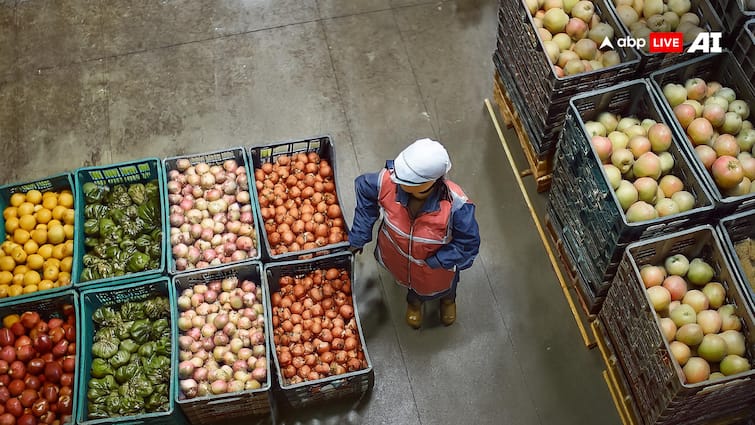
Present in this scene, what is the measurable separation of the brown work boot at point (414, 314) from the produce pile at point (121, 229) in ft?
4.94

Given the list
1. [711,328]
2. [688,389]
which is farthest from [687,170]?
[688,389]

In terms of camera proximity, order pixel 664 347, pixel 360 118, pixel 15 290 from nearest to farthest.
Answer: pixel 664 347, pixel 15 290, pixel 360 118

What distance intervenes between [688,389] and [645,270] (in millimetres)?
668

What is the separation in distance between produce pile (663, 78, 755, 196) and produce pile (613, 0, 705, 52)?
0.35m

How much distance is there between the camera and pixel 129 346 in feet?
12.8

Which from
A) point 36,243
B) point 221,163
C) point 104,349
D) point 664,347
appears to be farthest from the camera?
point 221,163

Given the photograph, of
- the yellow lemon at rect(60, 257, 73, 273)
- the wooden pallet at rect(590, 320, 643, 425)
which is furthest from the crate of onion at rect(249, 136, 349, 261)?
the wooden pallet at rect(590, 320, 643, 425)

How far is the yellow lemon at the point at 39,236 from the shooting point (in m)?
4.29

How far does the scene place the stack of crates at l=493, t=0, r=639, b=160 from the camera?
420cm

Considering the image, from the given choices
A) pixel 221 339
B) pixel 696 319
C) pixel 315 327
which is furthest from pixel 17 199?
pixel 696 319

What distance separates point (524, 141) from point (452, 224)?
1535mm

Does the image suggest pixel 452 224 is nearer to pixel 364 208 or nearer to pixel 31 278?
pixel 364 208

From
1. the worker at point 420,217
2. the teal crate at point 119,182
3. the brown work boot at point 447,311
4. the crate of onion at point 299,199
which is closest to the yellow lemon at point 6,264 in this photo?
the teal crate at point 119,182

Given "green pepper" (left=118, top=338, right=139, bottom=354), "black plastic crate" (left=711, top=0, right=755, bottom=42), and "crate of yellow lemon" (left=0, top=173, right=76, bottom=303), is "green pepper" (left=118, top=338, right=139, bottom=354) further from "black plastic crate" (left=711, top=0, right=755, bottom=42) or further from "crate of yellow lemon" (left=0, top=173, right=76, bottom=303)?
"black plastic crate" (left=711, top=0, right=755, bottom=42)
